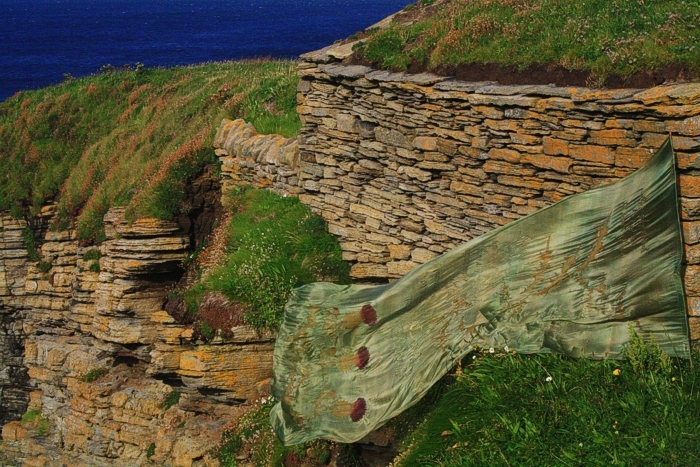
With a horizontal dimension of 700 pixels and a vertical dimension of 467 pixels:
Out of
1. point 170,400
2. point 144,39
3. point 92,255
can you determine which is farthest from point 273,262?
point 144,39

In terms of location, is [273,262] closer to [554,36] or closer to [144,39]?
[554,36]

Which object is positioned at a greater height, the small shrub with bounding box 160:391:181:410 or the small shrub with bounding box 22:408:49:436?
the small shrub with bounding box 160:391:181:410

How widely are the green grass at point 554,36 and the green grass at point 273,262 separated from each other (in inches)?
122

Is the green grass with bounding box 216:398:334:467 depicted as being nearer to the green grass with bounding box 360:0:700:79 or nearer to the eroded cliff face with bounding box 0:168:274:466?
the eroded cliff face with bounding box 0:168:274:466

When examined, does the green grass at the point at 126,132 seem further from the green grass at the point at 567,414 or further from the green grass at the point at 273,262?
the green grass at the point at 567,414

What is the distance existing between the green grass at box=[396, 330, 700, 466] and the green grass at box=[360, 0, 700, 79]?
3.19m

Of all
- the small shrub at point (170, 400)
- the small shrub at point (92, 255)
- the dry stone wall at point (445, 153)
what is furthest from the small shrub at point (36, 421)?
the dry stone wall at point (445, 153)

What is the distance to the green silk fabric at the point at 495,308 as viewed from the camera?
331 inches

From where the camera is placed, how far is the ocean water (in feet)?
222

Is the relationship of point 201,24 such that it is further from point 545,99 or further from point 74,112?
point 545,99

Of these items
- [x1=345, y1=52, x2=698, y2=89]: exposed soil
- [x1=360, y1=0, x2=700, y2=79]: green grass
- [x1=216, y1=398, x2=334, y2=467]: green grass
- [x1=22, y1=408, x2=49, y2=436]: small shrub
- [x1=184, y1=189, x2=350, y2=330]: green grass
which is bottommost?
[x1=22, y1=408, x2=49, y2=436]: small shrub

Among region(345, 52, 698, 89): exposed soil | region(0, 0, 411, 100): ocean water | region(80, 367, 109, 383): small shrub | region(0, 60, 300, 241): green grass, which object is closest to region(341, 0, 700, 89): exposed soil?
region(345, 52, 698, 89): exposed soil

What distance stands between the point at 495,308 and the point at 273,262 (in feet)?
16.5

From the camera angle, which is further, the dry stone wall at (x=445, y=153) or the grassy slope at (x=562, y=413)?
the dry stone wall at (x=445, y=153)
